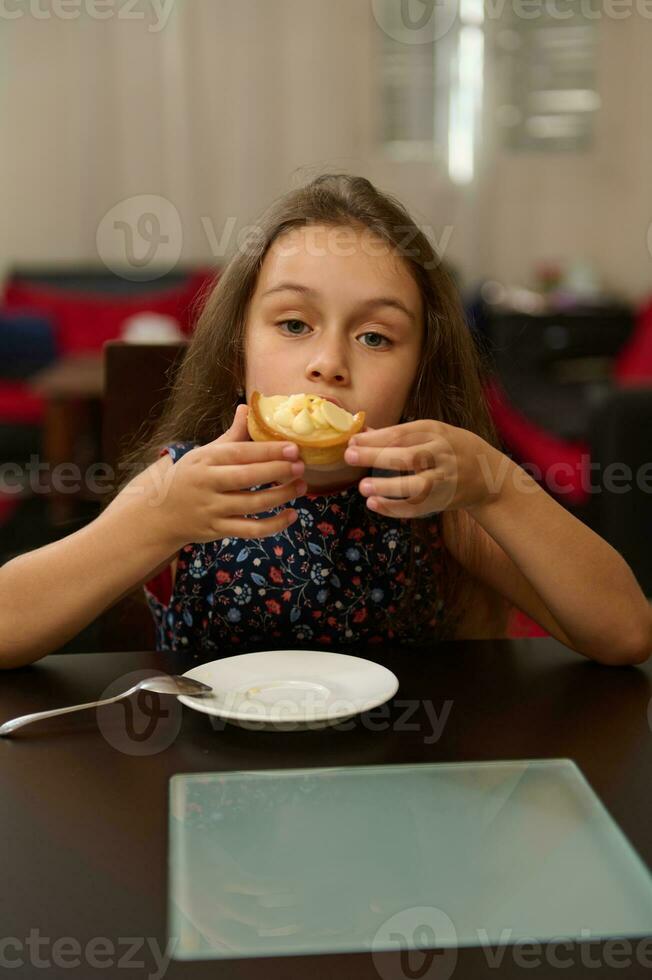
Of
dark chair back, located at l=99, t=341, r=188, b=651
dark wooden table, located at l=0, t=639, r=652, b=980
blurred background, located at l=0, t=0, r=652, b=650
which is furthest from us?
blurred background, located at l=0, t=0, r=652, b=650

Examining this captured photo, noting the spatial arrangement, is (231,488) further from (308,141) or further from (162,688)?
(308,141)

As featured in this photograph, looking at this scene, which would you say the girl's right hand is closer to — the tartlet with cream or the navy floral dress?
the tartlet with cream

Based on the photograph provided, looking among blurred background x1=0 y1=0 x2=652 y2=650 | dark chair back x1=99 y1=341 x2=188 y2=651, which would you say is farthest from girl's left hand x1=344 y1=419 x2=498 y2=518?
blurred background x1=0 y1=0 x2=652 y2=650

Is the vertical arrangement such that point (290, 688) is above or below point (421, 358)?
below

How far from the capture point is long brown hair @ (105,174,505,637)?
139cm

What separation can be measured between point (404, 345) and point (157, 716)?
0.57 metres

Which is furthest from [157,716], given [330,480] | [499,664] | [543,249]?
[543,249]

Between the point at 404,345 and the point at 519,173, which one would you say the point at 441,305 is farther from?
the point at 519,173

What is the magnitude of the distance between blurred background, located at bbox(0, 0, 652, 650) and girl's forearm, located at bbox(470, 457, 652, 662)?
428 cm

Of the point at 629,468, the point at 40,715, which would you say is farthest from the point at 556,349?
the point at 40,715

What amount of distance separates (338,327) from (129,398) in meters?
0.46

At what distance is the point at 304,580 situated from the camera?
1.39 m

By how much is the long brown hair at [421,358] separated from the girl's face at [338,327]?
4 cm

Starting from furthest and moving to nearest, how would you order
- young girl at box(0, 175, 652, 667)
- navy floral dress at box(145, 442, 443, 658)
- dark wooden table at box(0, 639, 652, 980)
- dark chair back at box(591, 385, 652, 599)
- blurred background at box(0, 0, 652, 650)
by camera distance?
blurred background at box(0, 0, 652, 650) < dark chair back at box(591, 385, 652, 599) < navy floral dress at box(145, 442, 443, 658) < young girl at box(0, 175, 652, 667) < dark wooden table at box(0, 639, 652, 980)
